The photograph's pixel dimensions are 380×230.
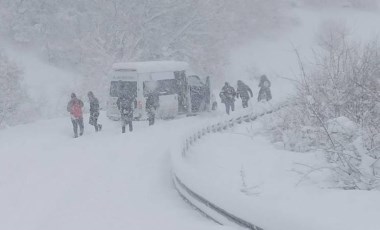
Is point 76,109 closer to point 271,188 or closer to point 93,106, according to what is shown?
point 93,106

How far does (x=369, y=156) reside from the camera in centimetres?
1019

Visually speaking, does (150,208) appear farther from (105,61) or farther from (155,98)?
(105,61)

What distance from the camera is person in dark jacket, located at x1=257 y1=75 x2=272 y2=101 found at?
78.3 feet

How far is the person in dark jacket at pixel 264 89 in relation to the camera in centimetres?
2388

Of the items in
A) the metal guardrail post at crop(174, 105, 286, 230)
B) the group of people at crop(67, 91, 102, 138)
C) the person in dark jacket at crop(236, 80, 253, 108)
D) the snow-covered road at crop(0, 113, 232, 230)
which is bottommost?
the snow-covered road at crop(0, 113, 232, 230)

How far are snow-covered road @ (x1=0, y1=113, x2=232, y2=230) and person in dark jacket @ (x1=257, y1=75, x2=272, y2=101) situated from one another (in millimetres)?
6430

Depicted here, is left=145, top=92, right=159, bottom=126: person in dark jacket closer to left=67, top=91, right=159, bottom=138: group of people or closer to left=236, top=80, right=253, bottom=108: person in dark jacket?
left=67, top=91, right=159, bottom=138: group of people

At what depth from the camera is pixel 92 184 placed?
37.5ft

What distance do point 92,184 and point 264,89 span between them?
13.9m

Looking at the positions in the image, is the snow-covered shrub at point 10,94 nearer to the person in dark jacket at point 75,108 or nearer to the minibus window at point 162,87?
the minibus window at point 162,87

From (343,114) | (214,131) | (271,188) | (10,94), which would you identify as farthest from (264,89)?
(10,94)

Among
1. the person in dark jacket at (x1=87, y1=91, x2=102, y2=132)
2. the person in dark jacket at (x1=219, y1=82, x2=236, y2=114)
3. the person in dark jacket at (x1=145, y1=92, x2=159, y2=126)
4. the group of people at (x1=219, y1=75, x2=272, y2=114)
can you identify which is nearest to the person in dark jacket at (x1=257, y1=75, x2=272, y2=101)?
the group of people at (x1=219, y1=75, x2=272, y2=114)

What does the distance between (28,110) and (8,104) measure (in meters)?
3.09

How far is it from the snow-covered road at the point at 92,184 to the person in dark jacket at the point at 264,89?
6.43 m
